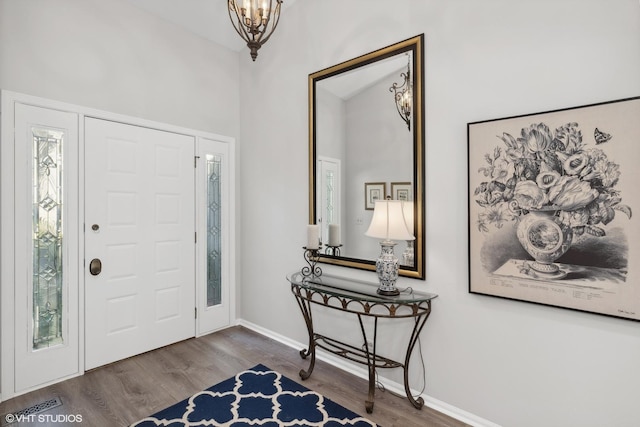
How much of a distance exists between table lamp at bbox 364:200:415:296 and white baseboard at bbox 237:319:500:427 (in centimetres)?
79

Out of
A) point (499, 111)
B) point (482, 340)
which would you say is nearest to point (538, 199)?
point (499, 111)

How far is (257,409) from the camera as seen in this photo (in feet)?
7.14

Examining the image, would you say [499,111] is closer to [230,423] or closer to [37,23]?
[230,423]

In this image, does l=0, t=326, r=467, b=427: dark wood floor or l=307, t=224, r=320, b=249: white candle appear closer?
l=0, t=326, r=467, b=427: dark wood floor

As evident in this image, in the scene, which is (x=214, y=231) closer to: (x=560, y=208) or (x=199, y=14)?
(x=199, y=14)

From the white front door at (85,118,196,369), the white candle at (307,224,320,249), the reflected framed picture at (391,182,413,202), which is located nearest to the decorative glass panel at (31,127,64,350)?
the white front door at (85,118,196,369)

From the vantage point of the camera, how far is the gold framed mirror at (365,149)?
2.27 m

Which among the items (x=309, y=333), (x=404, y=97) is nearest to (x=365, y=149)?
(x=404, y=97)

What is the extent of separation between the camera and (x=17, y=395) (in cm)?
229

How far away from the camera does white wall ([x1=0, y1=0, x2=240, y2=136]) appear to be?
237 cm

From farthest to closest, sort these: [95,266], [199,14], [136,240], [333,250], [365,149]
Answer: [199,14], [136,240], [333,250], [95,266], [365,149]

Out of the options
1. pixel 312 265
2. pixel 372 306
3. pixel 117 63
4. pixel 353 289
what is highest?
pixel 117 63

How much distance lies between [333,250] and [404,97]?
134cm

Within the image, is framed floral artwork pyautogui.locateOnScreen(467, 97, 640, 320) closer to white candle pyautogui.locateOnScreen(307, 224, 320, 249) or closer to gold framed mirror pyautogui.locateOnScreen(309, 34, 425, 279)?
gold framed mirror pyautogui.locateOnScreen(309, 34, 425, 279)
